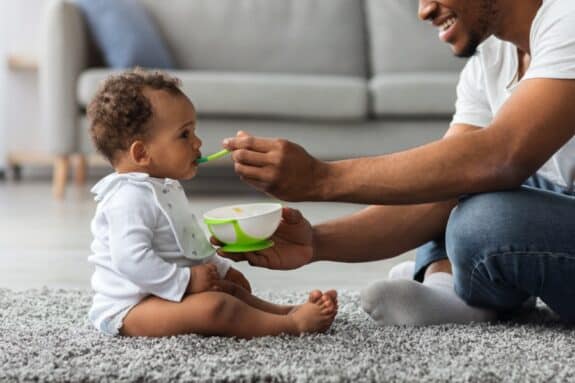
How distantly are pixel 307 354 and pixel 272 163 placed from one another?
27cm

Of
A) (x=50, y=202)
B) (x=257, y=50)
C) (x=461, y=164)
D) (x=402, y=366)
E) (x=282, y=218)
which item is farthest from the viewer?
(x=257, y=50)

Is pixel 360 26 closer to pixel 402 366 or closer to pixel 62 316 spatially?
pixel 62 316

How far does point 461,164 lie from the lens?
52.6 inches

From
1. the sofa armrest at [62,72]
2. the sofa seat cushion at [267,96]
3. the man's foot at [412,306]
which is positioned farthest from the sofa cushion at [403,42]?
the man's foot at [412,306]

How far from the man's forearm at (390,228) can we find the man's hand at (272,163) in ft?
1.14

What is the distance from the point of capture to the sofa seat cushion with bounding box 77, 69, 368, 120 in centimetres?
358

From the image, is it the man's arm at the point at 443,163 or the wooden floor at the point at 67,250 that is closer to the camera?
the man's arm at the point at 443,163

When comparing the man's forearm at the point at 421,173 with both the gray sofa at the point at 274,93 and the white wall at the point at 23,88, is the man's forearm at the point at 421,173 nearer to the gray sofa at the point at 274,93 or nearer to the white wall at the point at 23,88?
the gray sofa at the point at 274,93

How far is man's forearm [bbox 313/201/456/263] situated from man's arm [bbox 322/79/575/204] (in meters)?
0.31

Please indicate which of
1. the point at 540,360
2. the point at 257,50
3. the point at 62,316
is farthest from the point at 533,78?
the point at 257,50

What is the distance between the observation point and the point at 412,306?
4.86ft

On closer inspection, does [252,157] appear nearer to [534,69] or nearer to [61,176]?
[534,69]

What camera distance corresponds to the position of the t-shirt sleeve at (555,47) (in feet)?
4.34

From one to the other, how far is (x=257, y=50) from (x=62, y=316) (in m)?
2.73
